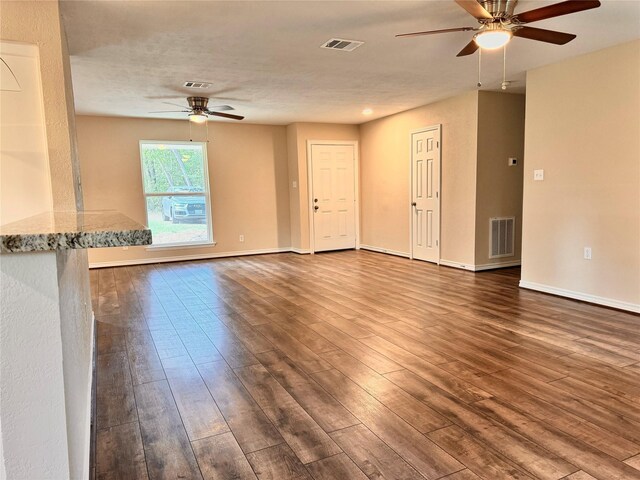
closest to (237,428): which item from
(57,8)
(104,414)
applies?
(104,414)

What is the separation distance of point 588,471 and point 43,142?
338 cm

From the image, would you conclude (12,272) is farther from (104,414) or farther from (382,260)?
(382,260)

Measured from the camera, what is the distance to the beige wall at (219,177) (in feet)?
21.8

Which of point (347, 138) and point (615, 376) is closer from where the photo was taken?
point (615, 376)

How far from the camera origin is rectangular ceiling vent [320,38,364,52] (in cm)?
346

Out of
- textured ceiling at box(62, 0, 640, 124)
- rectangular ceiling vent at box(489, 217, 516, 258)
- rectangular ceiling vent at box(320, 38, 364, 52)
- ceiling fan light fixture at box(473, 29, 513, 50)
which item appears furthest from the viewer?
rectangular ceiling vent at box(489, 217, 516, 258)

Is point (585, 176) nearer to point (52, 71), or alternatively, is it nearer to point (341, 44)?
point (341, 44)

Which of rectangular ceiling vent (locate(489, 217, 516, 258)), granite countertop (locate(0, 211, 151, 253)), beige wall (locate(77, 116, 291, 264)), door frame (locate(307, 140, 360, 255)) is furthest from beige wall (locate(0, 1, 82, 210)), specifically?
door frame (locate(307, 140, 360, 255))

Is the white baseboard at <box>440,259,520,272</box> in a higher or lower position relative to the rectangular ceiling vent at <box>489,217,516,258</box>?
lower

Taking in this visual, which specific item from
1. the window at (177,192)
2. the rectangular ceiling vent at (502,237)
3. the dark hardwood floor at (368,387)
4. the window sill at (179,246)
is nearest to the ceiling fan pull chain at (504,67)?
the rectangular ceiling vent at (502,237)

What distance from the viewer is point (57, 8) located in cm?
259

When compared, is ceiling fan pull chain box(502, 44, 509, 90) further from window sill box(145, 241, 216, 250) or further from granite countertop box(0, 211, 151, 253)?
window sill box(145, 241, 216, 250)

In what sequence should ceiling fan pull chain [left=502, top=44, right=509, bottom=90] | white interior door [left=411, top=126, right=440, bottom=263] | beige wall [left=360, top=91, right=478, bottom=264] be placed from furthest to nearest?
white interior door [left=411, top=126, right=440, bottom=263] → beige wall [left=360, top=91, right=478, bottom=264] → ceiling fan pull chain [left=502, top=44, right=509, bottom=90]

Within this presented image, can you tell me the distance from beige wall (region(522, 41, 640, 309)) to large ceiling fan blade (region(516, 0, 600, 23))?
176 cm
